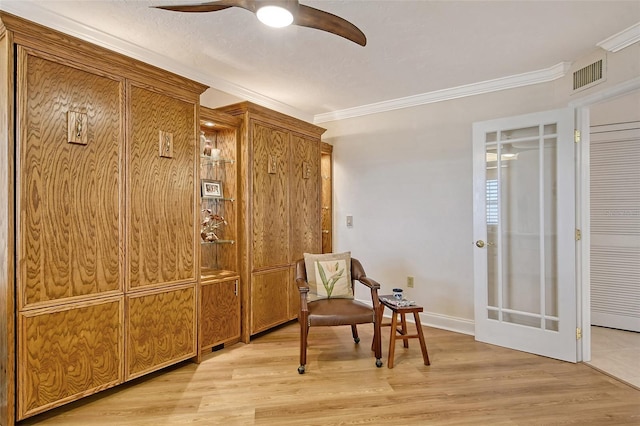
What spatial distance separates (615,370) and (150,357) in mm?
3452

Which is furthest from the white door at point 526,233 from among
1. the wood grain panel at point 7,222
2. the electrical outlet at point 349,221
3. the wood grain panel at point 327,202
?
the wood grain panel at point 7,222

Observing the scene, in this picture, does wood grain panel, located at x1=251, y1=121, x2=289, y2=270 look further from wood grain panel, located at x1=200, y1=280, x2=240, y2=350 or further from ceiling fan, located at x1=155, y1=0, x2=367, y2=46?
ceiling fan, located at x1=155, y1=0, x2=367, y2=46

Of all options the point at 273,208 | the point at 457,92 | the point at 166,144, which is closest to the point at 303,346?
the point at 273,208

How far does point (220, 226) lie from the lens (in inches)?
134

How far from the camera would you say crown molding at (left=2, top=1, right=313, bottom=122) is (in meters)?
2.25

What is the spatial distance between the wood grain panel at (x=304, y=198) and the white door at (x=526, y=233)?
1.68 metres

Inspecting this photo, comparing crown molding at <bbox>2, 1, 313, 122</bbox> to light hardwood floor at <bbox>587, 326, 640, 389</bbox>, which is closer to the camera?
crown molding at <bbox>2, 1, 313, 122</bbox>

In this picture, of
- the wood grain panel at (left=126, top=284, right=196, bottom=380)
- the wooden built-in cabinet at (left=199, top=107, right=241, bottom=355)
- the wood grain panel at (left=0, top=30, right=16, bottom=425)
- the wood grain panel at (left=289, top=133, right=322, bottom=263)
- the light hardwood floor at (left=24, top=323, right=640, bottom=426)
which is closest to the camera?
the wood grain panel at (left=0, top=30, right=16, bottom=425)

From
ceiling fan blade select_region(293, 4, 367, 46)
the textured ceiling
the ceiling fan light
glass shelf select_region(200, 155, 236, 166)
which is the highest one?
the textured ceiling

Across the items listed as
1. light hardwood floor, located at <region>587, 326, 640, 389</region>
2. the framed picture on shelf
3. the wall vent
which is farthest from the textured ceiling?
light hardwood floor, located at <region>587, 326, 640, 389</region>

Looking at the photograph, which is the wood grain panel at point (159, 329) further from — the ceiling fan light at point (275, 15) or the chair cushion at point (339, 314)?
the ceiling fan light at point (275, 15)

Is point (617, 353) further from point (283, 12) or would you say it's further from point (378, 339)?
point (283, 12)

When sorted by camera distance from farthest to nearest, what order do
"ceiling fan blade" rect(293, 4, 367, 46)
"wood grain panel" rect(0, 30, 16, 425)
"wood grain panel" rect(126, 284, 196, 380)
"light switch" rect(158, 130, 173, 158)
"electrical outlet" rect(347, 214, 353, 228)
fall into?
"electrical outlet" rect(347, 214, 353, 228) → "light switch" rect(158, 130, 173, 158) → "wood grain panel" rect(126, 284, 196, 380) → "wood grain panel" rect(0, 30, 16, 425) → "ceiling fan blade" rect(293, 4, 367, 46)

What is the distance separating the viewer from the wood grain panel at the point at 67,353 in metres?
1.92
